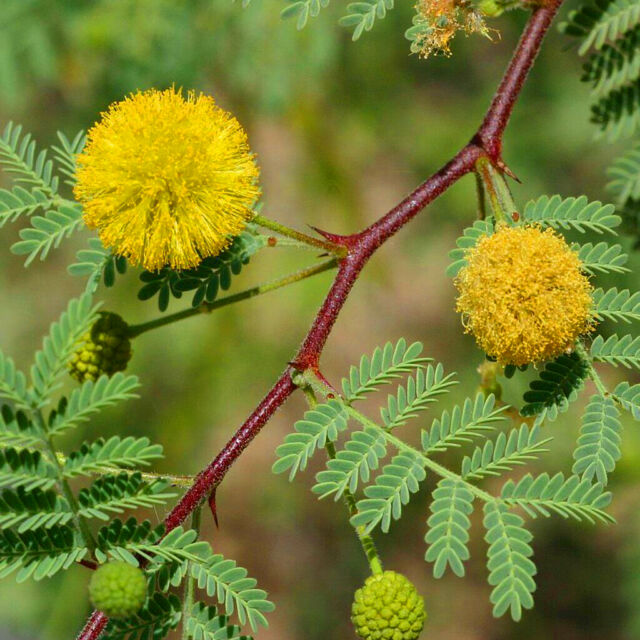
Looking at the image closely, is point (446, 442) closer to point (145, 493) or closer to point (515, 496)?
point (515, 496)

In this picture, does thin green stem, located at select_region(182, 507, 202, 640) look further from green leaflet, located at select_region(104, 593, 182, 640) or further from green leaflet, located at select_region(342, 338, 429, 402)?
green leaflet, located at select_region(342, 338, 429, 402)

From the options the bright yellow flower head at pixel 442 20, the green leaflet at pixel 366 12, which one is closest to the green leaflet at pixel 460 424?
the bright yellow flower head at pixel 442 20

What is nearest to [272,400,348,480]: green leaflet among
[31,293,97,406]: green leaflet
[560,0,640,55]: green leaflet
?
[31,293,97,406]: green leaflet

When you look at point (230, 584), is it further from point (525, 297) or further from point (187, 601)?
point (525, 297)

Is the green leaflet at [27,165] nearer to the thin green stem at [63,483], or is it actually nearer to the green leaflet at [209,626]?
the thin green stem at [63,483]

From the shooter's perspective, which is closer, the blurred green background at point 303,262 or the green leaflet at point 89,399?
the green leaflet at point 89,399

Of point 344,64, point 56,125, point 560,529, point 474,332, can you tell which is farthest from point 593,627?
point 56,125

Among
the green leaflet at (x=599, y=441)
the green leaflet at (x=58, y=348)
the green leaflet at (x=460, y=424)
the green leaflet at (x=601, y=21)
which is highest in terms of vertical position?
the green leaflet at (x=601, y=21)
